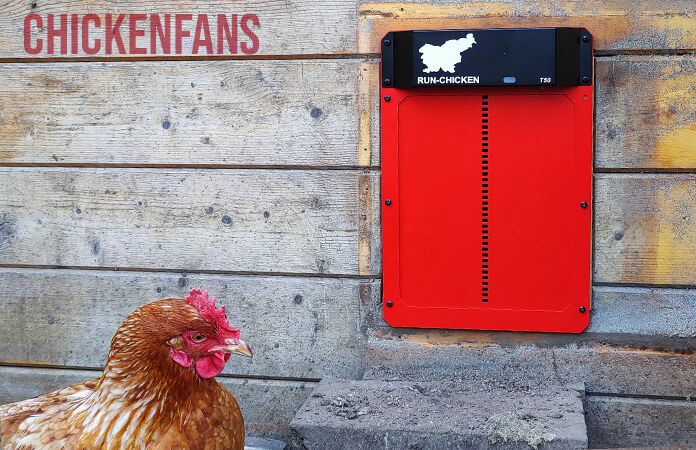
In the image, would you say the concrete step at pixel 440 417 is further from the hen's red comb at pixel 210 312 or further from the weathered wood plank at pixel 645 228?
the hen's red comb at pixel 210 312

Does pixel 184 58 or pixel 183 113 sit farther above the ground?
pixel 184 58

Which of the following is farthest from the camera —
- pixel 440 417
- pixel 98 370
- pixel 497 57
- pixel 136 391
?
pixel 98 370

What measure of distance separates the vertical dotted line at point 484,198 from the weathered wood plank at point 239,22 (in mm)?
452

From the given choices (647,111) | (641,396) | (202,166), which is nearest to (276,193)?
(202,166)

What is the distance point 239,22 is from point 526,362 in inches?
53.7

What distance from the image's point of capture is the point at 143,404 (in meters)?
1.72

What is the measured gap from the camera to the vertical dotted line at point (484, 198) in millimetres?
2451

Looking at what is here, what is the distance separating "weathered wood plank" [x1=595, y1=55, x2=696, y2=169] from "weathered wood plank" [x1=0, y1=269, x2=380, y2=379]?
0.85 meters

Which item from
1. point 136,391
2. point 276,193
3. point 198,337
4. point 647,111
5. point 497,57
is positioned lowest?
point 136,391

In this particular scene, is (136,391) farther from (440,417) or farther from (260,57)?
(260,57)

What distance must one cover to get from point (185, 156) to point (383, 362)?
905mm

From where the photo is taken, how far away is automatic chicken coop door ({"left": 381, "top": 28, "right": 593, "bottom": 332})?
2.39 m

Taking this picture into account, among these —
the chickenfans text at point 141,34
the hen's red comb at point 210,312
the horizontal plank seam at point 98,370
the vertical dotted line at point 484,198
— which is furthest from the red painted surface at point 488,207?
the hen's red comb at point 210,312

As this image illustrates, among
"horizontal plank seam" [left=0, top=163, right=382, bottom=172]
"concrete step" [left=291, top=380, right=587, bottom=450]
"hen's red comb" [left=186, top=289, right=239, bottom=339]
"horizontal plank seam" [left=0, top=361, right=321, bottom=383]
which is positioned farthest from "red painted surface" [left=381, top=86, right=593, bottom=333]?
"hen's red comb" [left=186, top=289, right=239, bottom=339]
